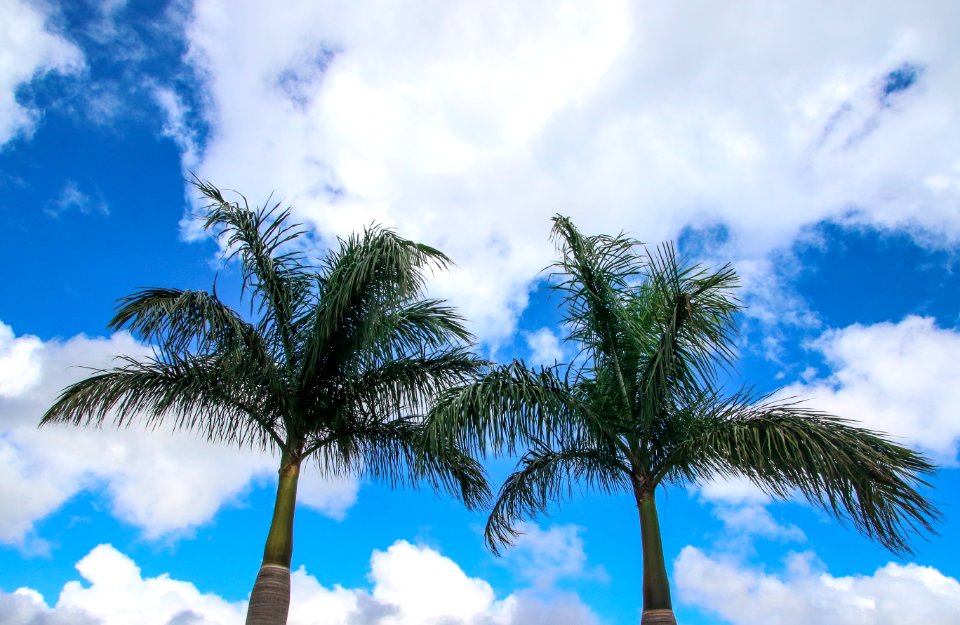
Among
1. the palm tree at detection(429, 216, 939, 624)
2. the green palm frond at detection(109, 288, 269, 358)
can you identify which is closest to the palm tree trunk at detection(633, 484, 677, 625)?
the palm tree at detection(429, 216, 939, 624)

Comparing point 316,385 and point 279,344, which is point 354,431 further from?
point 279,344

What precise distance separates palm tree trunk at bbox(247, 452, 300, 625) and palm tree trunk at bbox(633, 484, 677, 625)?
15.3 feet

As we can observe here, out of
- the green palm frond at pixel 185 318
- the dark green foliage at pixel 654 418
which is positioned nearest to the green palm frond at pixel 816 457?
the dark green foliage at pixel 654 418

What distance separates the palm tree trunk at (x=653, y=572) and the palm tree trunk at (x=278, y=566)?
15.3ft

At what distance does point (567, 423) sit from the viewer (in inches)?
412

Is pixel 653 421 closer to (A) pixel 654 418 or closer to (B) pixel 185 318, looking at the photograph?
(A) pixel 654 418

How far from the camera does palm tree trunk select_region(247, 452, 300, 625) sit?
10.2m

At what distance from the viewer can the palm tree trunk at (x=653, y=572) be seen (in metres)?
9.35

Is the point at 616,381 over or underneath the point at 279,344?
underneath

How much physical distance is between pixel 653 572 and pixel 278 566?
4.91 metres

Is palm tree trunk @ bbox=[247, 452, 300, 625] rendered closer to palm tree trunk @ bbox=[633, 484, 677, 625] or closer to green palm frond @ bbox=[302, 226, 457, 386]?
green palm frond @ bbox=[302, 226, 457, 386]

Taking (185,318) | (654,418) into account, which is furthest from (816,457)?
(185,318)

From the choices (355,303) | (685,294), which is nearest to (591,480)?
(685,294)

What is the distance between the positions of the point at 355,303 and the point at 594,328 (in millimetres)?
3412
